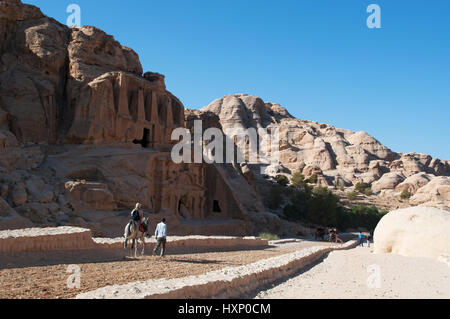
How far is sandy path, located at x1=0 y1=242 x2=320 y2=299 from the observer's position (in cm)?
723

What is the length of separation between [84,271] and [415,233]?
1452cm

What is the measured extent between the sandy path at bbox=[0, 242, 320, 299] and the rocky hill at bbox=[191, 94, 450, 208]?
66.0m

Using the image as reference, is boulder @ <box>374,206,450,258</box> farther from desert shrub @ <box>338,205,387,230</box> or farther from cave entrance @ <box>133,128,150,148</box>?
desert shrub @ <box>338,205,387,230</box>

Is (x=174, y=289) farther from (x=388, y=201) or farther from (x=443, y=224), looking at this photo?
(x=388, y=201)

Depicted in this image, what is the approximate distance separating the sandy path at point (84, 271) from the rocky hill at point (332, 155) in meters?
66.0

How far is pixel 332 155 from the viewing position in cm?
9462

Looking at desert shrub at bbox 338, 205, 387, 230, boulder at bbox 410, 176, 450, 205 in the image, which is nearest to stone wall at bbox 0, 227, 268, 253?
desert shrub at bbox 338, 205, 387, 230

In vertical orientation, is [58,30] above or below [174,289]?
above

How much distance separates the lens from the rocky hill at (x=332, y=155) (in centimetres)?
7988

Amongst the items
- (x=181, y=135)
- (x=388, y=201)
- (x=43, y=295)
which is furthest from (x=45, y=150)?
(x=388, y=201)

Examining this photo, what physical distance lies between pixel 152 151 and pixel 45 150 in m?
6.92

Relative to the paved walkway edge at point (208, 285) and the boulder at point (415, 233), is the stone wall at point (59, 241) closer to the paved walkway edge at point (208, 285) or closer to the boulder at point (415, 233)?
the paved walkway edge at point (208, 285)

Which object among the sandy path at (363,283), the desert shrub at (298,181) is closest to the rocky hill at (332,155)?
the desert shrub at (298,181)

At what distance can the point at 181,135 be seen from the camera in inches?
1336
